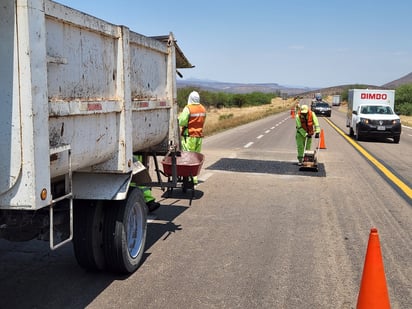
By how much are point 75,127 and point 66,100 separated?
0.72 ft

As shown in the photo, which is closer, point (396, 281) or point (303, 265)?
point (396, 281)

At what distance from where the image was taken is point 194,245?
5965 mm

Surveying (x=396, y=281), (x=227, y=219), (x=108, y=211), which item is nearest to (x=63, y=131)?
(x=108, y=211)

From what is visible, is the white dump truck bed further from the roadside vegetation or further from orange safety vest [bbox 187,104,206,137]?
the roadside vegetation

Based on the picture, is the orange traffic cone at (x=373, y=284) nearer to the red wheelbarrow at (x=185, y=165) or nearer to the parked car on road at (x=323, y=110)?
the red wheelbarrow at (x=185, y=165)

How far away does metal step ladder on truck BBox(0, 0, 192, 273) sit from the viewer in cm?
307

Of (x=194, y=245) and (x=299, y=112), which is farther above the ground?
(x=299, y=112)

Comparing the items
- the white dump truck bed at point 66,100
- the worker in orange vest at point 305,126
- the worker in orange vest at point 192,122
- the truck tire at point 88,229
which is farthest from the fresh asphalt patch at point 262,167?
the truck tire at point 88,229

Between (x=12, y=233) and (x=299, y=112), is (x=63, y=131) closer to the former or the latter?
(x=12, y=233)

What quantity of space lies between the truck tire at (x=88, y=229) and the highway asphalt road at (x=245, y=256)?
26 cm

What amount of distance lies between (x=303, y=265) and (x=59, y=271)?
2.48 metres

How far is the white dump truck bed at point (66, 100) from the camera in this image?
306 centimetres

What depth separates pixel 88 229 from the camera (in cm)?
458

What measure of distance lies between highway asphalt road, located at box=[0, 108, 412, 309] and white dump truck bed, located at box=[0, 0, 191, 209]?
934mm
